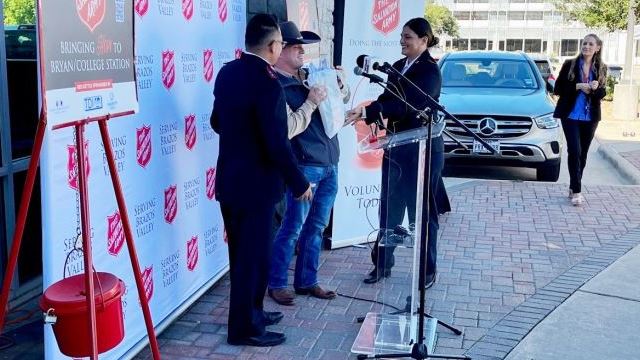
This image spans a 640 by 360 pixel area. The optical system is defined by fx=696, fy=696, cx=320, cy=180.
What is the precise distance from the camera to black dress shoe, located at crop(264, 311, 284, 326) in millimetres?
4548

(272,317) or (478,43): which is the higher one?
(478,43)

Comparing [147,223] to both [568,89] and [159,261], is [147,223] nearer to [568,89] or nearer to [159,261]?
[159,261]

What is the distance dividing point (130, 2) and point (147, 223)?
1.35 m

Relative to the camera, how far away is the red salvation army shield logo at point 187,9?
4.26 metres

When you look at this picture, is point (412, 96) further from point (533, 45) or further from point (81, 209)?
point (533, 45)

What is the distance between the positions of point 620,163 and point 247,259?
27.8 ft

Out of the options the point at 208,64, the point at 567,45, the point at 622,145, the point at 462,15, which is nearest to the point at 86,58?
the point at 208,64

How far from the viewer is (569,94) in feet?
26.0

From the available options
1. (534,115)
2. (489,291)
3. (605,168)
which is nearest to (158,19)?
(489,291)

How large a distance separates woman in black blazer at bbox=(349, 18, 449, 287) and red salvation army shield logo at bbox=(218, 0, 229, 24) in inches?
44.9

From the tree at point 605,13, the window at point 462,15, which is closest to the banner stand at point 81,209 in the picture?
the tree at point 605,13

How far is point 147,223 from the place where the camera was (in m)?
3.98

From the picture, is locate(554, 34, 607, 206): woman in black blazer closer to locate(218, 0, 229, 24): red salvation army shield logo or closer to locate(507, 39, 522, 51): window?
locate(218, 0, 229, 24): red salvation army shield logo

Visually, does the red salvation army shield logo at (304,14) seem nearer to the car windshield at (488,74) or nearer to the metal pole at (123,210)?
the metal pole at (123,210)
